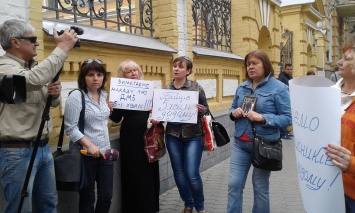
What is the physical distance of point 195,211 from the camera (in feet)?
14.8

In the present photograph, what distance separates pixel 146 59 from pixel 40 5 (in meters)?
2.01

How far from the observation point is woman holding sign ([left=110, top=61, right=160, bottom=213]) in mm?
3922

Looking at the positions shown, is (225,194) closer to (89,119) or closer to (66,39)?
(89,119)

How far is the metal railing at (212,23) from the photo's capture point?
7.47 metres

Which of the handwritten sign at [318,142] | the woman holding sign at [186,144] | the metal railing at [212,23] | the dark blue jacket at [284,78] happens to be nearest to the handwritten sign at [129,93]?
the woman holding sign at [186,144]

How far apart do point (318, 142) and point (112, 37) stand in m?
3.22

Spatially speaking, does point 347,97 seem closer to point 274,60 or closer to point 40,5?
point 40,5

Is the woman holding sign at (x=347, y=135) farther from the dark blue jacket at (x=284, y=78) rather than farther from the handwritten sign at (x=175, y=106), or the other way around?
the dark blue jacket at (x=284, y=78)

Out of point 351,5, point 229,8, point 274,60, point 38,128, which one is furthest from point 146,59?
point 351,5

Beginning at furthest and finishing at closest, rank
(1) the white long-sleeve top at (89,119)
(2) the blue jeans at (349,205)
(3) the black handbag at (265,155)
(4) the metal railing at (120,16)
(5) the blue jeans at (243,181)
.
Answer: (4) the metal railing at (120,16) → (5) the blue jeans at (243,181) → (3) the black handbag at (265,155) → (1) the white long-sleeve top at (89,119) → (2) the blue jeans at (349,205)

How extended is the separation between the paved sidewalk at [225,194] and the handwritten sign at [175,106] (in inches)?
51.0

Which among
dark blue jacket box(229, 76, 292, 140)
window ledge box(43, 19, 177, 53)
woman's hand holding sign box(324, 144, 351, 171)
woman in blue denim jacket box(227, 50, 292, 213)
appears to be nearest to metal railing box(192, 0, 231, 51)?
window ledge box(43, 19, 177, 53)

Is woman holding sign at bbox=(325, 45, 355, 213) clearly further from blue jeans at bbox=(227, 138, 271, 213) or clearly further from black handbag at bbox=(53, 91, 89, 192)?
black handbag at bbox=(53, 91, 89, 192)

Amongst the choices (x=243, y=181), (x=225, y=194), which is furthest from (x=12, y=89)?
(x=225, y=194)
